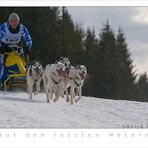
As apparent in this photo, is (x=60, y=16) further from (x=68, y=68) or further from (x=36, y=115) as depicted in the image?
(x=36, y=115)

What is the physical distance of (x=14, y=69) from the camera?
613 inches

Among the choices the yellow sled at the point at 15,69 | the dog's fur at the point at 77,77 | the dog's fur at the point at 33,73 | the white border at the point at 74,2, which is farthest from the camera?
the yellow sled at the point at 15,69

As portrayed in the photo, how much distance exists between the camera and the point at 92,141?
9.34m

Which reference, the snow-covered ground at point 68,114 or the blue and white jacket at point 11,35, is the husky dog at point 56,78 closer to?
the snow-covered ground at point 68,114

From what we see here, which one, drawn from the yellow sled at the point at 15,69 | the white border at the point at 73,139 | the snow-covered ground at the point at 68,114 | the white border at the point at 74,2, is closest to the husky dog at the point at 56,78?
the snow-covered ground at the point at 68,114

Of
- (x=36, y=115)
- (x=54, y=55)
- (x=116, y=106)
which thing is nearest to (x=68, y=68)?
(x=116, y=106)

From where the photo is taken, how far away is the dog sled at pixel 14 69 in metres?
15.4

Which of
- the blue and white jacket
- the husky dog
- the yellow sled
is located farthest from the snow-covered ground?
the blue and white jacket

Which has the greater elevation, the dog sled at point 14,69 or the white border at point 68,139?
the dog sled at point 14,69

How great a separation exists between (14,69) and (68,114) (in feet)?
13.3

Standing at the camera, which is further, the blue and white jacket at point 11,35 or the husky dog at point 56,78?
the blue and white jacket at point 11,35

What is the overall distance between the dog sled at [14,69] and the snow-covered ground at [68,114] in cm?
79

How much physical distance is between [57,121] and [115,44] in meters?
29.3

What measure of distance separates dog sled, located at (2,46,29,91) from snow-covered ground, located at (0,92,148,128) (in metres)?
0.79
